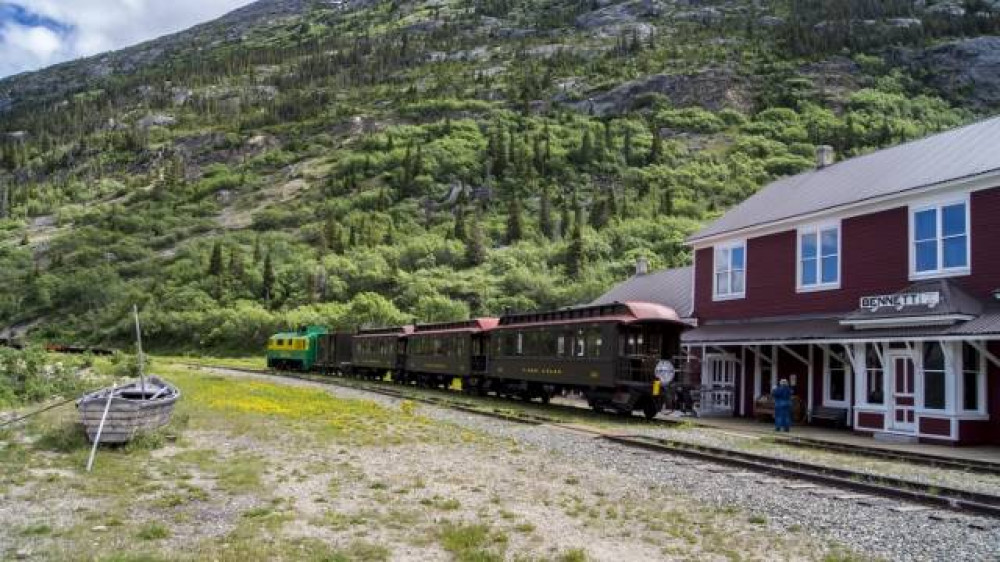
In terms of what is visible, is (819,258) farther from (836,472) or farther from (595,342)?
(836,472)

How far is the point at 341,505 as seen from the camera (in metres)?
11.6

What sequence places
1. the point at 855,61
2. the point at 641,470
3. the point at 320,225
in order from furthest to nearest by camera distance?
the point at 855,61, the point at 320,225, the point at 641,470

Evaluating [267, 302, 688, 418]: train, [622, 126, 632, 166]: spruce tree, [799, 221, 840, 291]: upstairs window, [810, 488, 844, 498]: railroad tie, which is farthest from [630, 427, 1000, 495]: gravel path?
[622, 126, 632, 166]: spruce tree

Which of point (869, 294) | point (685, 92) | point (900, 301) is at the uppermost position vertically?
point (685, 92)

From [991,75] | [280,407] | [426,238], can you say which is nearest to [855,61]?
[991,75]

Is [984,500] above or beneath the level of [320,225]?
beneath

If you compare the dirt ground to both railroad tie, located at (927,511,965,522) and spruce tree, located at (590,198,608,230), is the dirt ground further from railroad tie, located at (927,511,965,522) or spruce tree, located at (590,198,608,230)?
spruce tree, located at (590,198,608,230)

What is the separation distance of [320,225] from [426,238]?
27.6 m

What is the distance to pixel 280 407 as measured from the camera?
2653 cm

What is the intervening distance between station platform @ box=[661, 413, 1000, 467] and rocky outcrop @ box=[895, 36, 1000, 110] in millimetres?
153561

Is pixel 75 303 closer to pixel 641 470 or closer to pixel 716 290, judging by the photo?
pixel 716 290

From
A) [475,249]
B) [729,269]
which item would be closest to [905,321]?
[729,269]

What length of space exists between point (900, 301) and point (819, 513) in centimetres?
1188

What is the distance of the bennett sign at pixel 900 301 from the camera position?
20.1 metres
